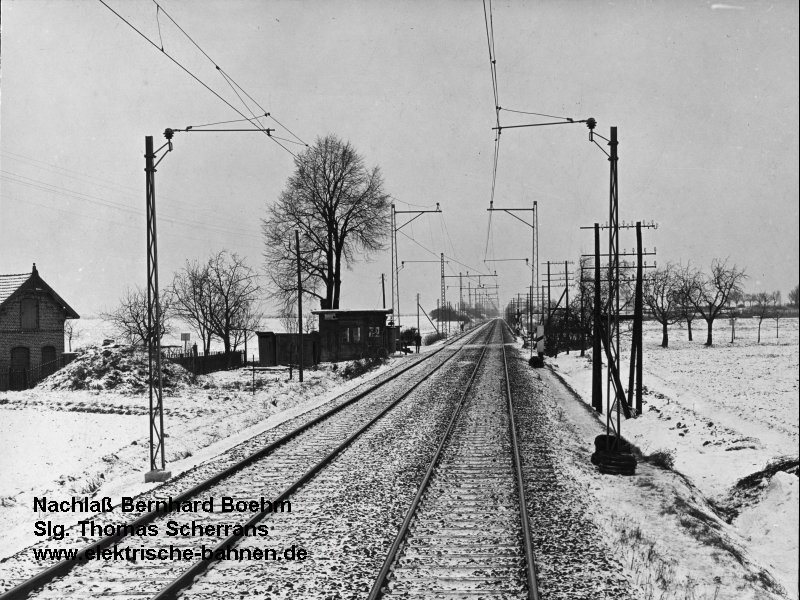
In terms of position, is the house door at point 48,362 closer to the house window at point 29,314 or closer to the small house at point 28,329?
the small house at point 28,329

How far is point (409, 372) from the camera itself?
30094mm

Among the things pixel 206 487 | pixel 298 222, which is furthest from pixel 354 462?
pixel 298 222

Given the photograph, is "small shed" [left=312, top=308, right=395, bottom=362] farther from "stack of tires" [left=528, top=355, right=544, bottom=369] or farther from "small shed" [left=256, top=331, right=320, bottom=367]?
"stack of tires" [left=528, top=355, right=544, bottom=369]

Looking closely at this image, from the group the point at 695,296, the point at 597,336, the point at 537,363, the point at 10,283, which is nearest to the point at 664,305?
the point at 695,296

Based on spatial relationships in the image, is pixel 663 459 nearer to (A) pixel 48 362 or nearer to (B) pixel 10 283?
(A) pixel 48 362

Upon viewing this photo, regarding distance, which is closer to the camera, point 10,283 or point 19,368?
point 19,368

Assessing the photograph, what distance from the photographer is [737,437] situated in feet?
42.8

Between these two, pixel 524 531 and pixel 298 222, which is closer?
pixel 524 531

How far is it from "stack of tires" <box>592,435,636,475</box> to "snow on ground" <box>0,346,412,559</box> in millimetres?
7344

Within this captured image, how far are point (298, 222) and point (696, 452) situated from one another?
3335cm

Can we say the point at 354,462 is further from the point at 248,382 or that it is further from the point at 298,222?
the point at 298,222

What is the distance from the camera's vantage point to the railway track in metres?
6.11

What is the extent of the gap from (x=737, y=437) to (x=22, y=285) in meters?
30.0

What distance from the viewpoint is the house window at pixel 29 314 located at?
29797 millimetres
